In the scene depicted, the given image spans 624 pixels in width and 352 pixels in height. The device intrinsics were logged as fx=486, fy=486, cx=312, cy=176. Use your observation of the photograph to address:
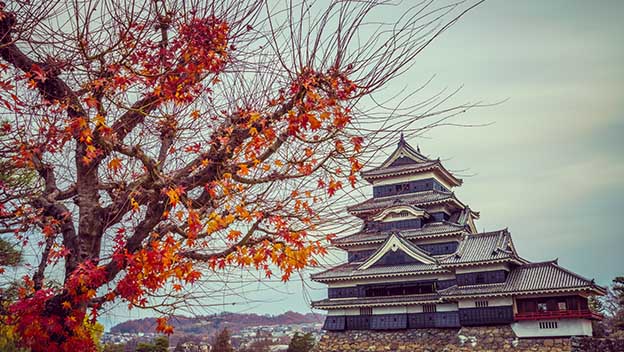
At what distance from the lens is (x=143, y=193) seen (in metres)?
5.08

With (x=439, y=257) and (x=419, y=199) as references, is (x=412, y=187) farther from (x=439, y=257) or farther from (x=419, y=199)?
(x=439, y=257)

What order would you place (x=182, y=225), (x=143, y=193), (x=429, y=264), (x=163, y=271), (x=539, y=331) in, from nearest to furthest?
(x=163, y=271)
(x=143, y=193)
(x=182, y=225)
(x=539, y=331)
(x=429, y=264)

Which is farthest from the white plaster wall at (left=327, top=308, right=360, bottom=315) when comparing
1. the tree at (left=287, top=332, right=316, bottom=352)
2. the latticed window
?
the tree at (left=287, top=332, right=316, bottom=352)

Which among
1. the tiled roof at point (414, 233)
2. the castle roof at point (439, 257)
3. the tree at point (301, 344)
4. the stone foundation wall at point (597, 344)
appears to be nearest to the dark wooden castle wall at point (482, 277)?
the castle roof at point (439, 257)

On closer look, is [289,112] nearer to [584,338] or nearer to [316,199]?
[316,199]

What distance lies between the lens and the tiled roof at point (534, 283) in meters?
21.8

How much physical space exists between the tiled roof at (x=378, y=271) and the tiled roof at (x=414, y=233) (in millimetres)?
1489

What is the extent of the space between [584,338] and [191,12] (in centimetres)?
2238

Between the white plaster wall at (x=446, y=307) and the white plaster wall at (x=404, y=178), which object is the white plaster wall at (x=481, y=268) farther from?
the white plaster wall at (x=404, y=178)

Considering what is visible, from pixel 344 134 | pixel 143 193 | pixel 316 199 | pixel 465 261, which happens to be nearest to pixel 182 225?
pixel 143 193

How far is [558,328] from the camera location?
22344 mm

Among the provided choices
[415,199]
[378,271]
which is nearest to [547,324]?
[378,271]

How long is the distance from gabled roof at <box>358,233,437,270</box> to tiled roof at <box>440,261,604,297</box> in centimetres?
214

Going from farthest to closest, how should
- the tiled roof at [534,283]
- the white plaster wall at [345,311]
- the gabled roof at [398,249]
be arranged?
the white plaster wall at [345,311]
the gabled roof at [398,249]
the tiled roof at [534,283]
